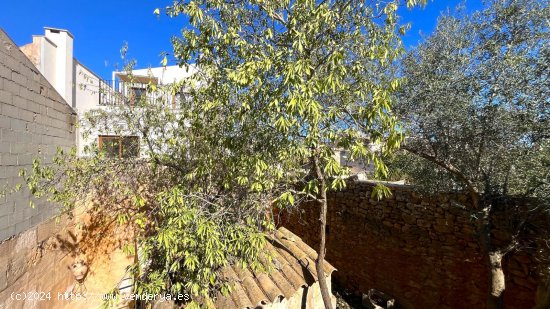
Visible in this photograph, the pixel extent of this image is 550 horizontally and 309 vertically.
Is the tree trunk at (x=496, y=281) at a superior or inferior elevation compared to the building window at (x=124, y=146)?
inferior

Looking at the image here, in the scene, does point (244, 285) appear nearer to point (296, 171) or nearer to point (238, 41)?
point (296, 171)

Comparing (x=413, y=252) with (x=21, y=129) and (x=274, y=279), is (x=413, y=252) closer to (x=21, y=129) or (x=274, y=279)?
(x=274, y=279)

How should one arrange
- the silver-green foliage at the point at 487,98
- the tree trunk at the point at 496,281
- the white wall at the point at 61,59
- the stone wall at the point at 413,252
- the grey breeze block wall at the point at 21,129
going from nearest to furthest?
the silver-green foliage at the point at 487,98 < the grey breeze block wall at the point at 21,129 < the tree trunk at the point at 496,281 < the stone wall at the point at 413,252 < the white wall at the point at 61,59

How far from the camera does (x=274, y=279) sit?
3615mm

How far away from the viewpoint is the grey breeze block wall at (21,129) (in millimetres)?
3918

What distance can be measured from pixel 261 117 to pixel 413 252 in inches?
191

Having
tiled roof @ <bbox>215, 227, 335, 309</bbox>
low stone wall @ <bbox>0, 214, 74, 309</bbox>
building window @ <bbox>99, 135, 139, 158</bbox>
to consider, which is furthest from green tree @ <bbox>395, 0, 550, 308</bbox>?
low stone wall @ <bbox>0, 214, 74, 309</bbox>

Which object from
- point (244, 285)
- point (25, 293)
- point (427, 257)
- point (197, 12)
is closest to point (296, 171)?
point (244, 285)

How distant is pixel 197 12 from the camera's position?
298 centimetres

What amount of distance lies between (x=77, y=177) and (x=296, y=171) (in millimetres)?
3600

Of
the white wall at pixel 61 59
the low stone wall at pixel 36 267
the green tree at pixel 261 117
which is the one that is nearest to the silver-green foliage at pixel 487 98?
the green tree at pixel 261 117

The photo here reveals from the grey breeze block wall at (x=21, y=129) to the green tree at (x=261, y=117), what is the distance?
400 millimetres

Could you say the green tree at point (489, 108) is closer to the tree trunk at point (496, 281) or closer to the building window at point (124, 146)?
the tree trunk at point (496, 281)

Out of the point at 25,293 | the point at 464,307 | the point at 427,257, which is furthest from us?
the point at 427,257
